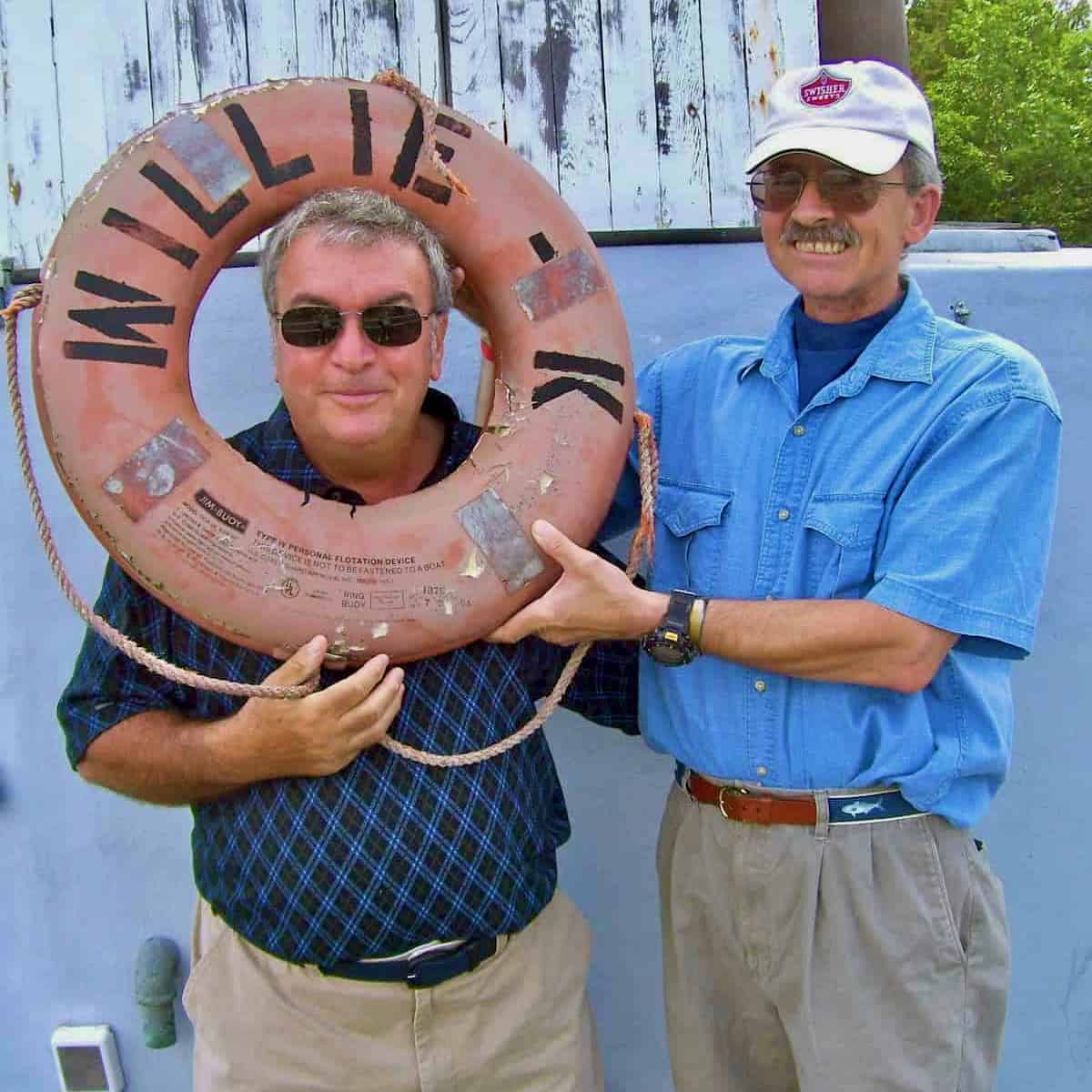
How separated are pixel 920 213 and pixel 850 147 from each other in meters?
0.15

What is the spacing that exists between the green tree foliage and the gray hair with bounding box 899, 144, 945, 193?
37.7 ft

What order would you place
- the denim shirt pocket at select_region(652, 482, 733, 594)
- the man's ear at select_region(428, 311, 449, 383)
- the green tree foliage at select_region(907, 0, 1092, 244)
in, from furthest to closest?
the green tree foliage at select_region(907, 0, 1092, 244) < the denim shirt pocket at select_region(652, 482, 733, 594) < the man's ear at select_region(428, 311, 449, 383)

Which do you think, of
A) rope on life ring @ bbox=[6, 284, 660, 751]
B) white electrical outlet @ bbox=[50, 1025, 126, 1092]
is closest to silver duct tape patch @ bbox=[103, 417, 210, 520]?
rope on life ring @ bbox=[6, 284, 660, 751]

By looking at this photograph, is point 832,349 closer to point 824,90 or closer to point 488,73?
point 824,90

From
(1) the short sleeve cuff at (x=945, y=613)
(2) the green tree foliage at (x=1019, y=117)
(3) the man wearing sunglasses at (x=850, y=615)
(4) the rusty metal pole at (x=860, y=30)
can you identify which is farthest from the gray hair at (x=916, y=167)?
(2) the green tree foliage at (x=1019, y=117)

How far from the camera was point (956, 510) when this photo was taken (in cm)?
130

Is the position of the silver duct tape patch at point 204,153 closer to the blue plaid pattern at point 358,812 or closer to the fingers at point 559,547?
the blue plaid pattern at point 358,812

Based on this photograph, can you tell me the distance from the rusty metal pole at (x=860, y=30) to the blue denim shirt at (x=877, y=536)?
133 centimetres

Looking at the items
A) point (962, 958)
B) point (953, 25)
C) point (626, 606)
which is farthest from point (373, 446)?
point (953, 25)

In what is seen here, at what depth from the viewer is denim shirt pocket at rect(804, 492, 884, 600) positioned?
136 centimetres

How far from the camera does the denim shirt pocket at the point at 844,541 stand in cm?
136

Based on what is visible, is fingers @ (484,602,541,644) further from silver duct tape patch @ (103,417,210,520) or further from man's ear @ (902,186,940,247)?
man's ear @ (902,186,940,247)

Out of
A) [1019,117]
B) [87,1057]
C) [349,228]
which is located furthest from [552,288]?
[1019,117]

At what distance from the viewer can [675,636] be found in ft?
4.41
